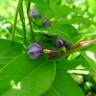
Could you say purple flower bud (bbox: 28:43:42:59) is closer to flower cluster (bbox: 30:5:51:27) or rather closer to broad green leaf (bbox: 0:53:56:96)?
broad green leaf (bbox: 0:53:56:96)

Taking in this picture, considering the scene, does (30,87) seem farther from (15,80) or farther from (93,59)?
(93,59)

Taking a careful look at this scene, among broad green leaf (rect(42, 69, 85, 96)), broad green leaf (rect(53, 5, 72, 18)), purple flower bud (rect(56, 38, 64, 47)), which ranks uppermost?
broad green leaf (rect(53, 5, 72, 18))

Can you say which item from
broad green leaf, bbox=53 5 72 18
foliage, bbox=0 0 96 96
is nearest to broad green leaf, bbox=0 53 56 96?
foliage, bbox=0 0 96 96

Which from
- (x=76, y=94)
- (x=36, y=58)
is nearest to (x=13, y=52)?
(x=36, y=58)

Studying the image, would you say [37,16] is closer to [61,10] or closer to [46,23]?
[46,23]

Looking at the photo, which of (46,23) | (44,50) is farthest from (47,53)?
(46,23)
